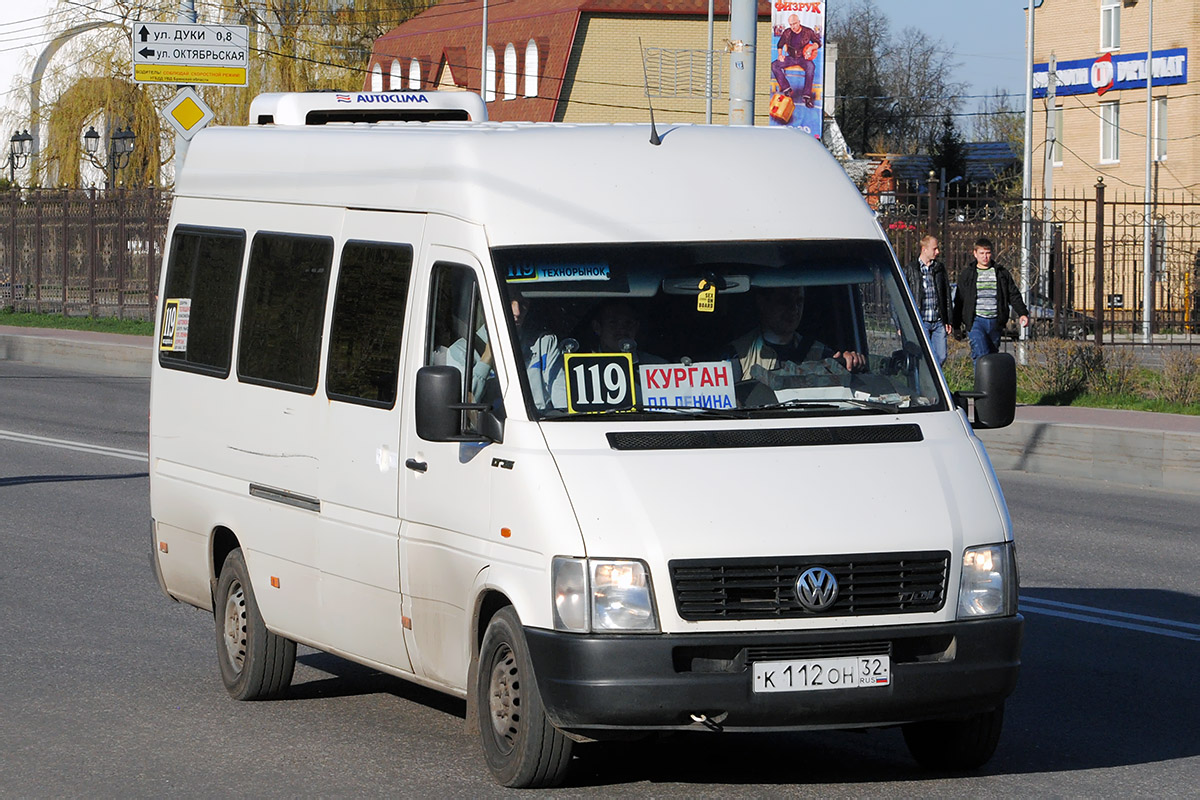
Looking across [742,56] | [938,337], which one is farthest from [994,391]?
[938,337]

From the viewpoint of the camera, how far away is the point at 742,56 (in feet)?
58.5

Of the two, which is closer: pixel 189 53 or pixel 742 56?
pixel 742 56

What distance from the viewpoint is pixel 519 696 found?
5.83m

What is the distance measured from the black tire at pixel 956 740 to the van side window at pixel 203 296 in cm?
327

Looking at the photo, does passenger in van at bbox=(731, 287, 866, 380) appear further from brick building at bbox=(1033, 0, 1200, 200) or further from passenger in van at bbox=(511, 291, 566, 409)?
brick building at bbox=(1033, 0, 1200, 200)

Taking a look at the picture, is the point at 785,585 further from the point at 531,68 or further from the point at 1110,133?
the point at 531,68

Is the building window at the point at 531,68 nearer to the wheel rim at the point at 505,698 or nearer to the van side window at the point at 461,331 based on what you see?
the van side window at the point at 461,331

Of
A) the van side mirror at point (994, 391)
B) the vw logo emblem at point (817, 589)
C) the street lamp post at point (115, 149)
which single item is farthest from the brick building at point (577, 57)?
the vw logo emblem at point (817, 589)

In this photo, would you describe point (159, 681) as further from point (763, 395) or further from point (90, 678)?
point (763, 395)

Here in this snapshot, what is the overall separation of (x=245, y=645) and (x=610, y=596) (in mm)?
2577

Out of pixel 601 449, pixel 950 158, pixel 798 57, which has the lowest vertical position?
pixel 601 449

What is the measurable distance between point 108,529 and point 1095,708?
707 centimetres

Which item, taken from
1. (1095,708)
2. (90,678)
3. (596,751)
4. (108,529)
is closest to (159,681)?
(90,678)

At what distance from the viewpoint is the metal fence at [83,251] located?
35688 mm
